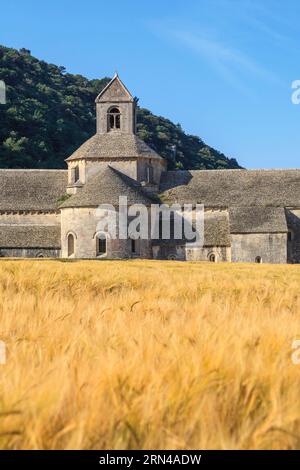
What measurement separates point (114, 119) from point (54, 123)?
49.0 meters

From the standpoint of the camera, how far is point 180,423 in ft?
14.8

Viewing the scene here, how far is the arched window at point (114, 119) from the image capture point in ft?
205

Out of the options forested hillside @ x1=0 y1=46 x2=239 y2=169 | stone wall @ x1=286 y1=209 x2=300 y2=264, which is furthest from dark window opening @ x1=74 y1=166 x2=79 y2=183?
forested hillside @ x1=0 y1=46 x2=239 y2=169

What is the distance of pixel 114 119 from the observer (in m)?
62.4

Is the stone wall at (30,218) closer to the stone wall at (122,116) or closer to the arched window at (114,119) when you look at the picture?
the stone wall at (122,116)

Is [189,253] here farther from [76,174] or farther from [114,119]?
[114,119]

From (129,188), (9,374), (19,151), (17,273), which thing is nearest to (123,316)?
(9,374)

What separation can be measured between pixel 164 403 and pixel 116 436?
1.67ft

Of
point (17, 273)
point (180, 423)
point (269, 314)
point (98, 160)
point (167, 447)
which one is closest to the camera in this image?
point (167, 447)

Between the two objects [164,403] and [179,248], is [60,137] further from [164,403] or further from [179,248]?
[164,403]

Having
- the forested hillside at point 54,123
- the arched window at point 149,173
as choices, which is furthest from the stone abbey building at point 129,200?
the forested hillside at point 54,123

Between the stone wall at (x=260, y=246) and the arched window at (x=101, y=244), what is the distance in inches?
350

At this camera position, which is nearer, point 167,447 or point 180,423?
point 167,447

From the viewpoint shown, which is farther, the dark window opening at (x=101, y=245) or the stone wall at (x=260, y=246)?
the stone wall at (x=260, y=246)
